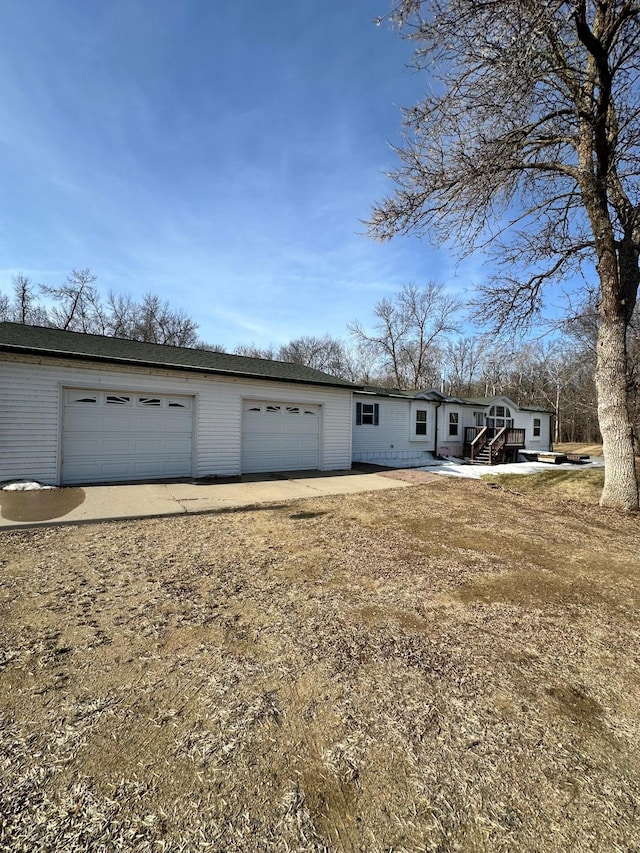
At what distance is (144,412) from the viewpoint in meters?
8.80

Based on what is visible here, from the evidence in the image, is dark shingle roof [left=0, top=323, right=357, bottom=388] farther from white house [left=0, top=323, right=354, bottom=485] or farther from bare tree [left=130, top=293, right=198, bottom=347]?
bare tree [left=130, top=293, right=198, bottom=347]

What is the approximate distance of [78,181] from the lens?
9.27 meters

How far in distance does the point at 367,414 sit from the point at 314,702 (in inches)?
526

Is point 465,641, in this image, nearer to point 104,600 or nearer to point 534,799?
point 534,799

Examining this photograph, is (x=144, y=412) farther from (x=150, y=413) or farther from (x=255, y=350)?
(x=255, y=350)

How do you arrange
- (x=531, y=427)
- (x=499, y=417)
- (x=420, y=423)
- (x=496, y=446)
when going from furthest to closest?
1. (x=531, y=427)
2. (x=499, y=417)
3. (x=420, y=423)
4. (x=496, y=446)

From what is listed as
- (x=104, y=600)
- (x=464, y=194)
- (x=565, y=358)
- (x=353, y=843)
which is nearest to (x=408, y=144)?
(x=464, y=194)

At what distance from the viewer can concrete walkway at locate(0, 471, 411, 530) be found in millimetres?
5770

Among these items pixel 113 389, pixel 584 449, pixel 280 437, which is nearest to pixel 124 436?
pixel 113 389

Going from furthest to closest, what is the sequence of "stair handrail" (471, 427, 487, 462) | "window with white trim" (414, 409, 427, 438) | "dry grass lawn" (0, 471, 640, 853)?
"window with white trim" (414, 409, 427, 438), "stair handrail" (471, 427, 487, 462), "dry grass lawn" (0, 471, 640, 853)

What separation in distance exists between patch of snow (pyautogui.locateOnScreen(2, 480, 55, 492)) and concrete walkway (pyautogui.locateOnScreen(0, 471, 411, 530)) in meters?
0.15

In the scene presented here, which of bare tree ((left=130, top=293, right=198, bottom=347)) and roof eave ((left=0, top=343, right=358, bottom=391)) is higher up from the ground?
bare tree ((left=130, top=293, right=198, bottom=347))

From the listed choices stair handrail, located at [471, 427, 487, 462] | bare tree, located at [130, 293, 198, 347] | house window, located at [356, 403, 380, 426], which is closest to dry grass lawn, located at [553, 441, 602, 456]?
stair handrail, located at [471, 427, 487, 462]

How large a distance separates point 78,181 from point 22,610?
1057 cm
